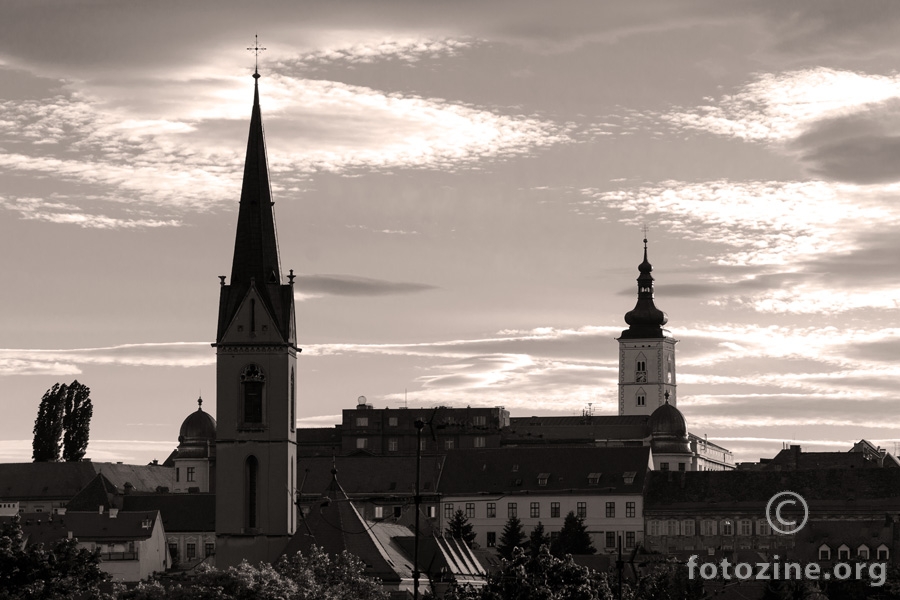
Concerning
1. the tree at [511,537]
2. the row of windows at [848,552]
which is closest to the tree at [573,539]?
the tree at [511,537]

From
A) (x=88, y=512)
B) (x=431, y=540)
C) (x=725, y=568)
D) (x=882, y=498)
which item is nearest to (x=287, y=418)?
(x=431, y=540)

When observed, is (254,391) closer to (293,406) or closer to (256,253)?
(293,406)

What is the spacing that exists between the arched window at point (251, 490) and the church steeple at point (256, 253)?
830cm

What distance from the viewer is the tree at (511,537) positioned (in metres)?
188

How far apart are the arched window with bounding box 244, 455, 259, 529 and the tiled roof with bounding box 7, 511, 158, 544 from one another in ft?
177

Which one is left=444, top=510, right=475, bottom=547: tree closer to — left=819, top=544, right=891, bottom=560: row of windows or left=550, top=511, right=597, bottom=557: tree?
left=550, top=511, right=597, bottom=557: tree

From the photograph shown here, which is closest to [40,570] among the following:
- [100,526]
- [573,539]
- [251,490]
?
[251,490]

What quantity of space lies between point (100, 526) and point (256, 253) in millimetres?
60692

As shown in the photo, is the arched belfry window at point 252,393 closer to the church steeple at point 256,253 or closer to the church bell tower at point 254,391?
the church bell tower at point 254,391

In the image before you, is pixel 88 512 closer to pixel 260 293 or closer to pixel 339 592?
pixel 260 293

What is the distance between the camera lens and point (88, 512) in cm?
19362

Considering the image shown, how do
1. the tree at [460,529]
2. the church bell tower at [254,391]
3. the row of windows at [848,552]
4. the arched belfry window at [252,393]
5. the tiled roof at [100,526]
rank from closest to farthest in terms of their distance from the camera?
the church bell tower at [254,391]
the arched belfry window at [252,393]
the row of windows at [848,552]
the tiled roof at [100,526]
the tree at [460,529]

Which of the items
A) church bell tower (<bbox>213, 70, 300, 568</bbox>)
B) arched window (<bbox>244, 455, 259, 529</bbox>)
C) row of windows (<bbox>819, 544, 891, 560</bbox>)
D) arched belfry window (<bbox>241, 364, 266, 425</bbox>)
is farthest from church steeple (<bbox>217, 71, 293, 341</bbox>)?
row of windows (<bbox>819, 544, 891, 560</bbox>)

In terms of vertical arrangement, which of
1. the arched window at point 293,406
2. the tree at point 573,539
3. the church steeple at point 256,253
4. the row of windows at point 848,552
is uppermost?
the church steeple at point 256,253
